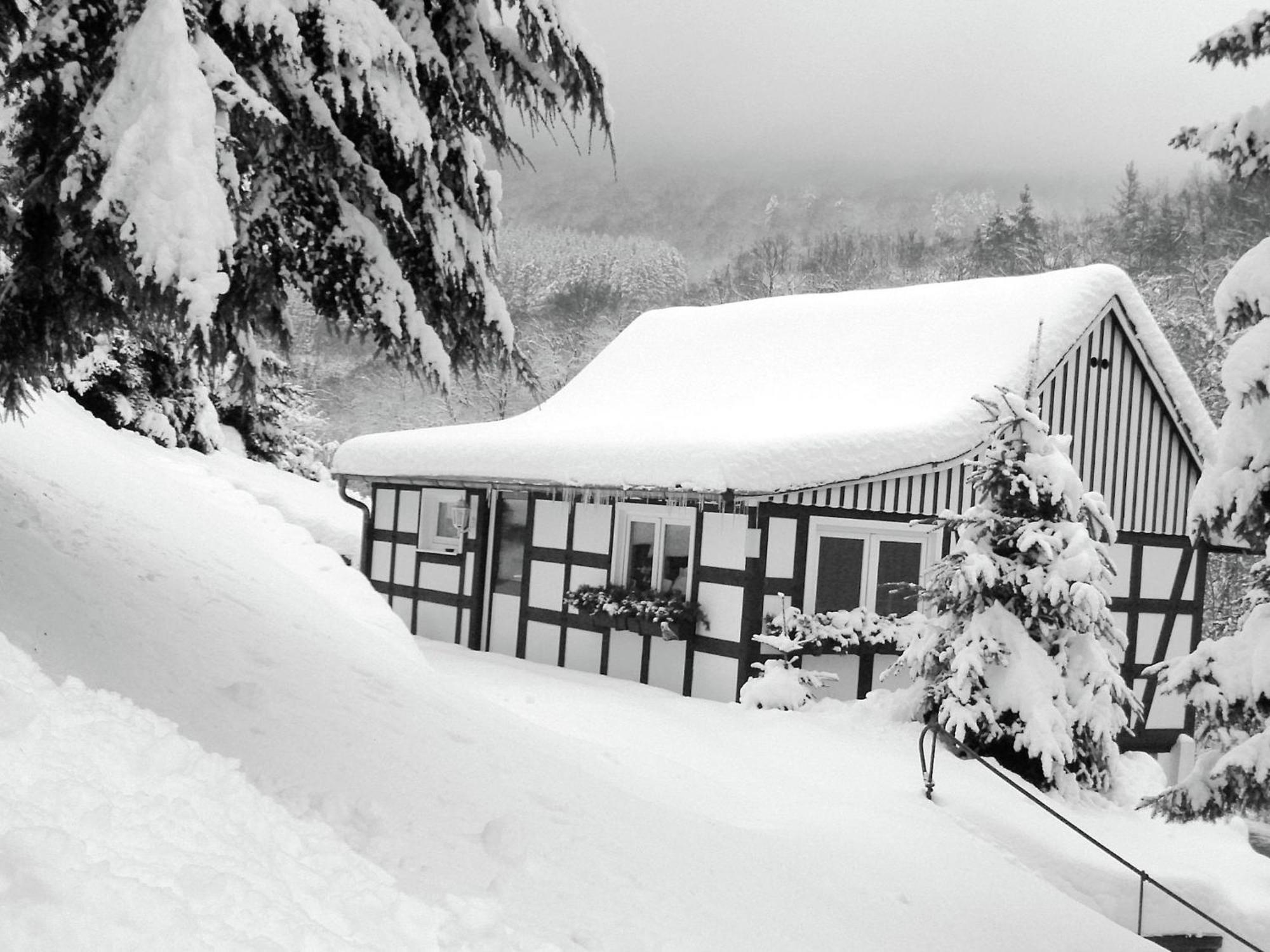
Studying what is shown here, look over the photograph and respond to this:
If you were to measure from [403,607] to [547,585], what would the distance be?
3017mm

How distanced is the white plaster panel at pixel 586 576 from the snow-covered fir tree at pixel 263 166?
21.9 ft

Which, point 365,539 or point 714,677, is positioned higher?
point 365,539

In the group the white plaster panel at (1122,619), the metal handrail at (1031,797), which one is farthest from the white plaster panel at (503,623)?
the white plaster panel at (1122,619)

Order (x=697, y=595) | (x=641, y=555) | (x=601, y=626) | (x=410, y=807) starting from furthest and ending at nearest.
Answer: (x=641, y=555), (x=601, y=626), (x=697, y=595), (x=410, y=807)

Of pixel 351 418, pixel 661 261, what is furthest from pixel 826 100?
pixel 351 418

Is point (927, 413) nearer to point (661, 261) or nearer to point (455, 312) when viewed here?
point (455, 312)

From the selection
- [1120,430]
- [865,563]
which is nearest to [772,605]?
[865,563]

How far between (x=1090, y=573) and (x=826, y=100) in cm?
14274

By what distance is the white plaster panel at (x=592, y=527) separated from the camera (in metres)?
12.9

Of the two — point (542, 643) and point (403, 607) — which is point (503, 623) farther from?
point (403, 607)

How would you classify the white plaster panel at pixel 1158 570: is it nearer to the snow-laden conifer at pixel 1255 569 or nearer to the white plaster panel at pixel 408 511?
the snow-laden conifer at pixel 1255 569

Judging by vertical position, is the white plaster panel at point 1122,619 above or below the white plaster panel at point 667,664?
above

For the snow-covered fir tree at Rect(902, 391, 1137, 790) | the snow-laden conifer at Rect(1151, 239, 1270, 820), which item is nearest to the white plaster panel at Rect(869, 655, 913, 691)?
the snow-covered fir tree at Rect(902, 391, 1137, 790)

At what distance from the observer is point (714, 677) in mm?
11500
